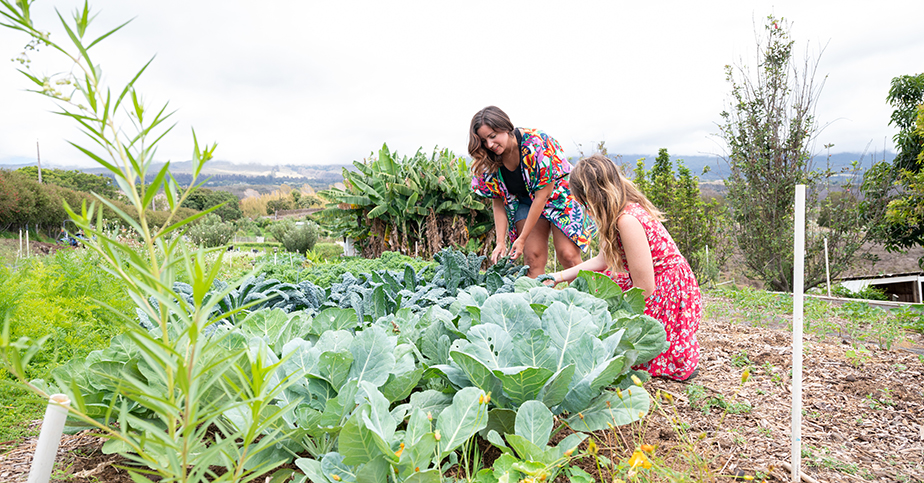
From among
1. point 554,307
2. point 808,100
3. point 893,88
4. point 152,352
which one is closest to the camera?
point 152,352

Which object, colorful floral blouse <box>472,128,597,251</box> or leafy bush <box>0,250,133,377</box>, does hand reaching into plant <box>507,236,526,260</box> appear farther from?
leafy bush <box>0,250,133,377</box>

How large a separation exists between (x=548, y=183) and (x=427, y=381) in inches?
91.9

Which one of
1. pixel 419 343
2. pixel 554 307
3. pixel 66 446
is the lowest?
pixel 66 446

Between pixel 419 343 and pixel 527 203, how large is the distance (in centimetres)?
246

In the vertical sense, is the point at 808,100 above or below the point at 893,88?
below

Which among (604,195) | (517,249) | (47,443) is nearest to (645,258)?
(604,195)

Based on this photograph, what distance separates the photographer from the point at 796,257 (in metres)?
1.42

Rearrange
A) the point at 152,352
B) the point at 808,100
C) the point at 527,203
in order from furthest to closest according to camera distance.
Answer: the point at 808,100 < the point at 527,203 < the point at 152,352

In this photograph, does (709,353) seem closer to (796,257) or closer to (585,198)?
(585,198)

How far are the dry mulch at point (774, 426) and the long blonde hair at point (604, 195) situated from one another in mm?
821

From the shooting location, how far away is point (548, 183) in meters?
3.55

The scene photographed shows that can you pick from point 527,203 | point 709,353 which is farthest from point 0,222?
point 709,353

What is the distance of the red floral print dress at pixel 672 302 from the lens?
7.52 feet

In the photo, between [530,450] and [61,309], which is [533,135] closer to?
[530,450]
